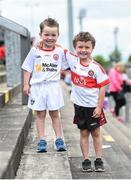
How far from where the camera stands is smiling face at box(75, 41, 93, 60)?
7027mm

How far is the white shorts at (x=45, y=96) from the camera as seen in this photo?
24.4 feet

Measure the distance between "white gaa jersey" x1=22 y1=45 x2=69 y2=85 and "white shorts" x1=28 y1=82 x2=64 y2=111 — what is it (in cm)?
8

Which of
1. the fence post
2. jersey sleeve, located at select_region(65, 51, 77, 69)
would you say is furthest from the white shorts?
the fence post

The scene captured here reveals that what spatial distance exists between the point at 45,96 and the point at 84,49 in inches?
32.4

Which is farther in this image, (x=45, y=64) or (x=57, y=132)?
(x=57, y=132)

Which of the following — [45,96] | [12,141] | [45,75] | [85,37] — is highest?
[85,37]

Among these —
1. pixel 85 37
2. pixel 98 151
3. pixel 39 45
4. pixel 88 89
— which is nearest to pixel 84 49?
pixel 85 37

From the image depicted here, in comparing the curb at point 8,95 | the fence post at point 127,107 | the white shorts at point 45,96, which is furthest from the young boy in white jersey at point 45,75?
the fence post at point 127,107

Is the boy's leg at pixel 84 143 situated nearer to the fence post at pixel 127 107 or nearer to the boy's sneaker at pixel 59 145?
the boy's sneaker at pixel 59 145

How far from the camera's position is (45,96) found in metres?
7.43

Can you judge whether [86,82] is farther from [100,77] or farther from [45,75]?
[45,75]

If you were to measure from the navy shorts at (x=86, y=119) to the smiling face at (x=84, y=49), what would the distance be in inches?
23.4

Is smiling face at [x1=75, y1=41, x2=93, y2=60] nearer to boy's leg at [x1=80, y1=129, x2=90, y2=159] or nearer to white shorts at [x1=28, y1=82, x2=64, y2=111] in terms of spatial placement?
white shorts at [x1=28, y1=82, x2=64, y2=111]

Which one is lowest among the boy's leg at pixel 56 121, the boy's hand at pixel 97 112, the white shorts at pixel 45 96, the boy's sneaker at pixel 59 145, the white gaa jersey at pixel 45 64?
the boy's sneaker at pixel 59 145
